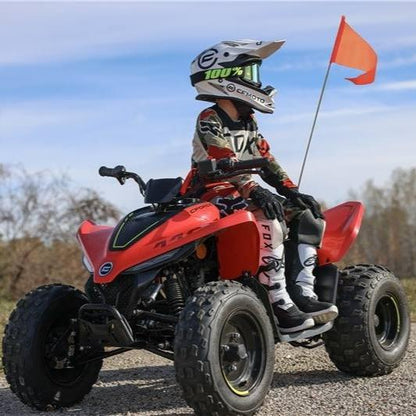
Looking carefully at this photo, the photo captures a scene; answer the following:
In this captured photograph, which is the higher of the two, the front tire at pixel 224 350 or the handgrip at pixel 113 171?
the handgrip at pixel 113 171

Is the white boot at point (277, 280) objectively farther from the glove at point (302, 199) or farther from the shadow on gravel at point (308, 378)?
the shadow on gravel at point (308, 378)

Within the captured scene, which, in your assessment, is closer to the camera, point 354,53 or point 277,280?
point 277,280

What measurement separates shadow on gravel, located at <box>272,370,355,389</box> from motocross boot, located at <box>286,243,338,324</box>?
1.92 ft

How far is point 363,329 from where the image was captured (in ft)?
20.8

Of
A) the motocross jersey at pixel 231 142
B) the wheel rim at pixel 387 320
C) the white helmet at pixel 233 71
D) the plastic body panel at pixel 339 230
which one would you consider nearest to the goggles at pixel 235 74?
the white helmet at pixel 233 71

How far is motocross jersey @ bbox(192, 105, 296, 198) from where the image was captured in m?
5.80

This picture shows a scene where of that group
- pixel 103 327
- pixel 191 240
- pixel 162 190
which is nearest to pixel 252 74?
pixel 162 190

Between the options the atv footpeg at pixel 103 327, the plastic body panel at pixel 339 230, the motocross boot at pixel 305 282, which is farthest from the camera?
the plastic body panel at pixel 339 230

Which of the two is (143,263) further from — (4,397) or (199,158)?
(4,397)

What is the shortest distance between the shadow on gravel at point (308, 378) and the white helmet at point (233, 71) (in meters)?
2.15

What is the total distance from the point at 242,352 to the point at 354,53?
3.38 meters

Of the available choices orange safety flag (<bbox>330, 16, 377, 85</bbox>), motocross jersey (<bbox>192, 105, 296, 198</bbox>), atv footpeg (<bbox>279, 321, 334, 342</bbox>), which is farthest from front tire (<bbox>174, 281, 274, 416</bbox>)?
orange safety flag (<bbox>330, 16, 377, 85</bbox>)

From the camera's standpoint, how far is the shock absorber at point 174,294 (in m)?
5.40

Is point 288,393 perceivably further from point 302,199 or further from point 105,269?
point 105,269
